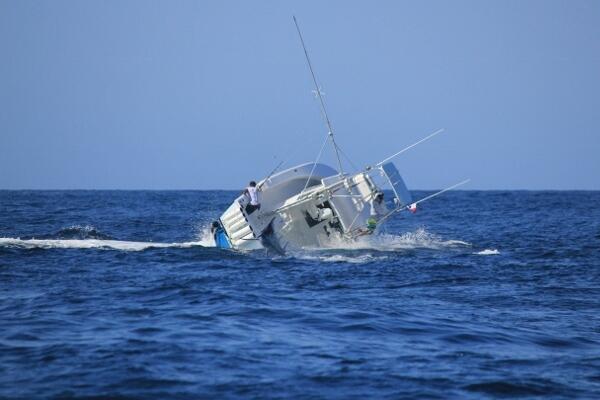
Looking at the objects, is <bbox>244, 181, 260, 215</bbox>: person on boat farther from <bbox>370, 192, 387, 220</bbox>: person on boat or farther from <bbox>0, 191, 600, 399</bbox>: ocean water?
<bbox>370, 192, 387, 220</bbox>: person on boat

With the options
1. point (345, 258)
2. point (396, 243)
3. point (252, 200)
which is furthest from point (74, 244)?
point (396, 243)

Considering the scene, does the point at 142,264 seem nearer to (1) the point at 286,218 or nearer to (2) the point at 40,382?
(1) the point at 286,218

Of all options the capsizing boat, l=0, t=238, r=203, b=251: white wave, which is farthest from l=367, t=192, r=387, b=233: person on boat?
l=0, t=238, r=203, b=251: white wave

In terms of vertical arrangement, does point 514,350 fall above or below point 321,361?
below

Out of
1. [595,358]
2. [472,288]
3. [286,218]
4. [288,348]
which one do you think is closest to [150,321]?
[288,348]

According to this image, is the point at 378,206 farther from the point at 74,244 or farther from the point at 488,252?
the point at 74,244

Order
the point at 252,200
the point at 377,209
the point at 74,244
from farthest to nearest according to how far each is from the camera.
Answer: the point at 377,209 → the point at 74,244 → the point at 252,200

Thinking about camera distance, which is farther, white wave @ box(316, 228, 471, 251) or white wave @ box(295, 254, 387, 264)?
white wave @ box(316, 228, 471, 251)

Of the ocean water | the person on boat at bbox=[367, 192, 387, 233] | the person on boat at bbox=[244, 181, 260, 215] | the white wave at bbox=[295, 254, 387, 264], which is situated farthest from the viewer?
the person on boat at bbox=[367, 192, 387, 233]

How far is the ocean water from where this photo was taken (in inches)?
382

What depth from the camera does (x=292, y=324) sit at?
42.6 feet

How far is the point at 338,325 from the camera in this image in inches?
512

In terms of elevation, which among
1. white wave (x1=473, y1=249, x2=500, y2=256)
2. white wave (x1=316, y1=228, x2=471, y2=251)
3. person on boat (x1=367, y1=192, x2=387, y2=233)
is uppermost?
person on boat (x1=367, y1=192, x2=387, y2=233)

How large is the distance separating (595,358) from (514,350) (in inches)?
41.5
